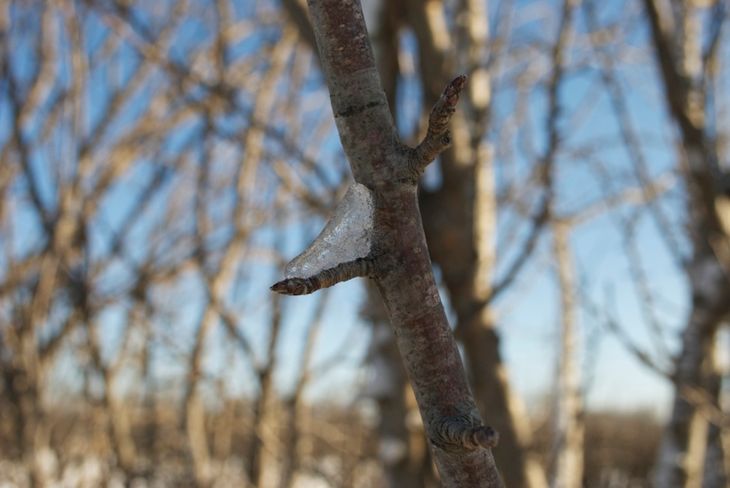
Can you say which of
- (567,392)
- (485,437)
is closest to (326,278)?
(485,437)

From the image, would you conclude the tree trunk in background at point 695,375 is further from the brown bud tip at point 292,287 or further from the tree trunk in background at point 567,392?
the brown bud tip at point 292,287

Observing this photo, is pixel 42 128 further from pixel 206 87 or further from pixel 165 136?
pixel 206 87

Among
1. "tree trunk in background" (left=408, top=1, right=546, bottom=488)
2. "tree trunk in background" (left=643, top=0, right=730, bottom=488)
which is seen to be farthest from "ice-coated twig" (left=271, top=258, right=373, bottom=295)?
"tree trunk in background" (left=643, top=0, right=730, bottom=488)

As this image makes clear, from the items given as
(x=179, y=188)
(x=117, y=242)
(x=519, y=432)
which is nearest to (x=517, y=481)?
(x=519, y=432)

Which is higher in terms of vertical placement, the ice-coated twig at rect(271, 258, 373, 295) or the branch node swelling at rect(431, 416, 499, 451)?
the ice-coated twig at rect(271, 258, 373, 295)

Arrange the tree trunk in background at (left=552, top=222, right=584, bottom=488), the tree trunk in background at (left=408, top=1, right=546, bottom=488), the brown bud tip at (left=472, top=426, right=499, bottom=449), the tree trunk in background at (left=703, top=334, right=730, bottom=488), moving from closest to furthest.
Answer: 1. the brown bud tip at (left=472, top=426, right=499, bottom=449)
2. the tree trunk in background at (left=408, top=1, right=546, bottom=488)
3. the tree trunk in background at (left=703, top=334, right=730, bottom=488)
4. the tree trunk in background at (left=552, top=222, right=584, bottom=488)

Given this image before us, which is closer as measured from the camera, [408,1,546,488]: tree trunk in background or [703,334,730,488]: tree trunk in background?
[408,1,546,488]: tree trunk in background

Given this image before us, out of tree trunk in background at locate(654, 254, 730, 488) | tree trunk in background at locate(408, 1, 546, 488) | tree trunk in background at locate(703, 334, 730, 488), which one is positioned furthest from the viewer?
tree trunk in background at locate(703, 334, 730, 488)

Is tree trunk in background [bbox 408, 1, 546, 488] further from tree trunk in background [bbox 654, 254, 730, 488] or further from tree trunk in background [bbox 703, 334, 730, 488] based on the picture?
tree trunk in background [bbox 703, 334, 730, 488]
